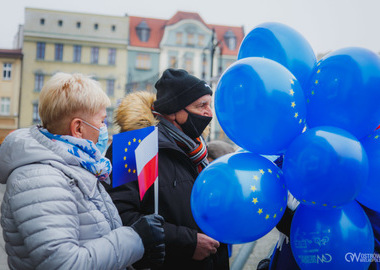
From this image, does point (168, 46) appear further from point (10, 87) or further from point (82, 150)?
point (82, 150)

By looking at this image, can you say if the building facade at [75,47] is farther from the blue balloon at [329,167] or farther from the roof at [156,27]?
the blue balloon at [329,167]

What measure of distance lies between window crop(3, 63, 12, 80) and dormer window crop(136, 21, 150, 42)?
10.9 meters

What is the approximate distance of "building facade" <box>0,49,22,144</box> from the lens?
94.9ft

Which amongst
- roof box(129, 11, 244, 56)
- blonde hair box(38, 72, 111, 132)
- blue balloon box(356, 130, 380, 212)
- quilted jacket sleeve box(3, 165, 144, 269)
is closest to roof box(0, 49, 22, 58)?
roof box(129, 11, 244, 56)

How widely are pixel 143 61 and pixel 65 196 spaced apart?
101ft

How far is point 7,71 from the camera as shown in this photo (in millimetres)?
29375

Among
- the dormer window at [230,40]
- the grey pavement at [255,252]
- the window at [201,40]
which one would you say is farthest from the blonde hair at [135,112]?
the dormer window at [230,40]

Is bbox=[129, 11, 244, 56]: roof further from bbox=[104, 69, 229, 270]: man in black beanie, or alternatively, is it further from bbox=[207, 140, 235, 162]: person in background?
bbox=[104, 69, 229, 270]: man in black beanie

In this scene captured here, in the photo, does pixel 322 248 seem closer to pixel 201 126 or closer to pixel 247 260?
pixel 201 126

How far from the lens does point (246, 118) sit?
158 cm

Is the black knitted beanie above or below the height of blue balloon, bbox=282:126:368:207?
above

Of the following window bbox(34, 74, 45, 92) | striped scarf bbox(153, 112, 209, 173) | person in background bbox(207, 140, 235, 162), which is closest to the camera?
striped scarf bbox(153, 112, 209, 173)

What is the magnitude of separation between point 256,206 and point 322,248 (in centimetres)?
34

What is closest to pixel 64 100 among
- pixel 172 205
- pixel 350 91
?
pixel 172 205
